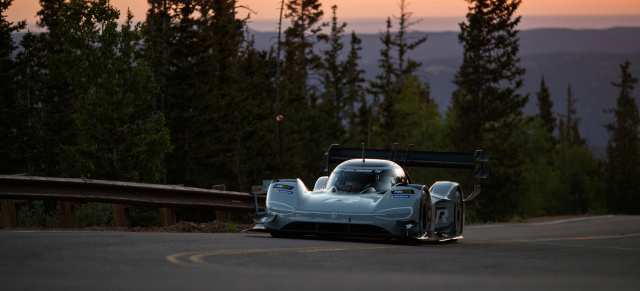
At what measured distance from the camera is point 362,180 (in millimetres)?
13734

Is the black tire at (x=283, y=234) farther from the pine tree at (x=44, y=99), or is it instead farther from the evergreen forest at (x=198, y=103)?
the pine tree at (x=44, y=99)

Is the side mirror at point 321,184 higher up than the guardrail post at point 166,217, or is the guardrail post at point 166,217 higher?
the side mirror at point 321,184

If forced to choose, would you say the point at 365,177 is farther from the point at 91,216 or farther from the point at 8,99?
the point at 8,99

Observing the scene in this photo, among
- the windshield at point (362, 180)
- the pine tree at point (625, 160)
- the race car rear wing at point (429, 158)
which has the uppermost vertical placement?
the race car rear wing at point (429, 158)

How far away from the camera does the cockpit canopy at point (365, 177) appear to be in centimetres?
1366

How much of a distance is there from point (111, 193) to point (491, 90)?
165ft

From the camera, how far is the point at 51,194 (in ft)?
45.6

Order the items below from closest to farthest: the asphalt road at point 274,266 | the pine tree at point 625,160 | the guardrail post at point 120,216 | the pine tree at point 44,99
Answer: the asphalt road at point 274,266
the guardrail post at point 120,216
the pine tree at point 44,99
the pine tree at point 625,160

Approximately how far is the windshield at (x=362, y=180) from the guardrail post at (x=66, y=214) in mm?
4556

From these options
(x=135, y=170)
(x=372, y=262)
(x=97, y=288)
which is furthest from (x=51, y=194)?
(x=135, y=170)

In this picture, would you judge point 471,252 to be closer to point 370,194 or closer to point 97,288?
point 370,194

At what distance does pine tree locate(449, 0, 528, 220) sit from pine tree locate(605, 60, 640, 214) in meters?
52.9

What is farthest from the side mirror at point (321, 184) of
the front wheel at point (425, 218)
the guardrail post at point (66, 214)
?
the guardrail post at point (66, 214)

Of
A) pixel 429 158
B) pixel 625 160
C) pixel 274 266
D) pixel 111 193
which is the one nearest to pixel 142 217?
pixel 111 193
